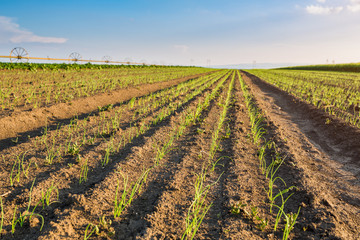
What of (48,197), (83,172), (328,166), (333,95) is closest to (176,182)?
(83,172)

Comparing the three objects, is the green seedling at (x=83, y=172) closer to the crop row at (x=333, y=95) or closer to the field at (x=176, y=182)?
the field at (x=176, y=182)

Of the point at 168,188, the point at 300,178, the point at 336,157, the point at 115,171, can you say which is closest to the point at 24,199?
the point at 115,171

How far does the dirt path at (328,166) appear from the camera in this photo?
8.03 ft

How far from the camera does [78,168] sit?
10.5ft

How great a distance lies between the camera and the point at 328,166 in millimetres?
4062

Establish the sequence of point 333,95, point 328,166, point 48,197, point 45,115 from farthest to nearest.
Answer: point 333,95 < point 45,115 < point 328,166 < point 48,197

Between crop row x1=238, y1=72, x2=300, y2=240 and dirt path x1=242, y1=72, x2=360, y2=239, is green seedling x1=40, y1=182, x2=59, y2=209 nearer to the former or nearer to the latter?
crop row x1=238, y1=72, x2=300, y2=240

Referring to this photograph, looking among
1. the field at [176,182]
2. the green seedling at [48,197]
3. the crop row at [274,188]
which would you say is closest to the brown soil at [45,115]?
the field at [176,182]

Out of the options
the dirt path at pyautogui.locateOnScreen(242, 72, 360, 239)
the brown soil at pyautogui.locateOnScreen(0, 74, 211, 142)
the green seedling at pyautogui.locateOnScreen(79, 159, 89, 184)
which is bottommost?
the dirt path at pyautogui.locateOnScreen(242, 72, 360, 239)

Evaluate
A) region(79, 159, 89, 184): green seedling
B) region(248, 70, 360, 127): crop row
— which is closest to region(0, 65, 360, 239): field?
region(79, 159, 89, 184): green seedling

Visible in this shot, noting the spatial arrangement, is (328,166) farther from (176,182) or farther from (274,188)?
(176,182)

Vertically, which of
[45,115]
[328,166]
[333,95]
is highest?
[333,95]

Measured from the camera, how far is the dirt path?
245cm

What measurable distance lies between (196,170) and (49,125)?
3913 mm
